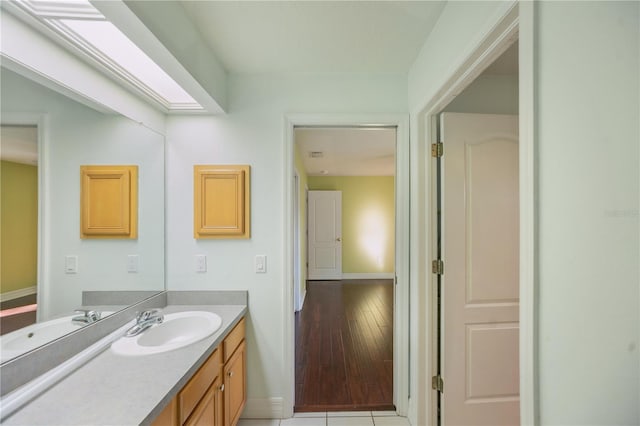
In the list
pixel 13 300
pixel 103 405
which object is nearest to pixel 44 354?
pixel 13 300

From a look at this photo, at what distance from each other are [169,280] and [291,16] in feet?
6.16

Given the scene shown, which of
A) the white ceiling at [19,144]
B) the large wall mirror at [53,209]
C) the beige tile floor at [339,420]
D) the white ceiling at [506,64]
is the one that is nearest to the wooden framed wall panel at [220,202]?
the large wall mirror at [53,209]

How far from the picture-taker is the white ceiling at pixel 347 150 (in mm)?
3301

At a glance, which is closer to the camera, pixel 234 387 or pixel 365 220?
pixel 234 387

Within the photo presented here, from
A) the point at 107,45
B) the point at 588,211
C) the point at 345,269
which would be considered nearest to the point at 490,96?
the point at 588,211

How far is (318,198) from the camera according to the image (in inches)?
239

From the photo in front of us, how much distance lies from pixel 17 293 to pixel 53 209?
0.36 metres

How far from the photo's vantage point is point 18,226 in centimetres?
96

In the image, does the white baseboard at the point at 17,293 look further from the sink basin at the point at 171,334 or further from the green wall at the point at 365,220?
the green wall at the point at 365,220

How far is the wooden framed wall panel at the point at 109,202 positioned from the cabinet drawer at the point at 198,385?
2.94 ft

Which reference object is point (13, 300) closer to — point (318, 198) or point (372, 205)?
point (318, 198)

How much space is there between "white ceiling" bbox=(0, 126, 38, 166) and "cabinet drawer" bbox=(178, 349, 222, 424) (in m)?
1.10

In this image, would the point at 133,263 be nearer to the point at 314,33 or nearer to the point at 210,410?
the point at 210,410

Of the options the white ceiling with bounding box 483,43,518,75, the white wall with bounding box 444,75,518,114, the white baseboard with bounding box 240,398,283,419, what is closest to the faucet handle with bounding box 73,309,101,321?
the white baseboard with bounding box 240,398,283,419
